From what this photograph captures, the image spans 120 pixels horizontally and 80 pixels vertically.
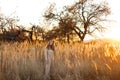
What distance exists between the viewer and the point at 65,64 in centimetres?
1017

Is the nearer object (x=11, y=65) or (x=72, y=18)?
(x=11, y=65)

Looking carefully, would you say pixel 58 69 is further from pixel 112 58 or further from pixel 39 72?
pixel 112 58

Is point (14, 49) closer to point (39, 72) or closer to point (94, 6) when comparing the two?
point (39, 72)

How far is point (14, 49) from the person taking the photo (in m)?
12.3

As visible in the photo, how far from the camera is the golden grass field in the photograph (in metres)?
8.47

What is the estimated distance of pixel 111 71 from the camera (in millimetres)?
8219

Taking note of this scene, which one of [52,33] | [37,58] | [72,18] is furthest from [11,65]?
[72,18]

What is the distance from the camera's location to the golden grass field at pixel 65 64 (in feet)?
27.8

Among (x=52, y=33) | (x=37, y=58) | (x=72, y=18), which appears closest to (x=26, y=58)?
(x=37, y=58)

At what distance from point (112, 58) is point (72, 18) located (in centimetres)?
3564

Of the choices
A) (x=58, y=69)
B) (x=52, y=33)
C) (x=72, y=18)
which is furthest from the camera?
(x=72, y=18)

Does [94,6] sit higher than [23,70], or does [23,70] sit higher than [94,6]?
[94,6]

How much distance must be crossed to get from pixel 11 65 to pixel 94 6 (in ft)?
112

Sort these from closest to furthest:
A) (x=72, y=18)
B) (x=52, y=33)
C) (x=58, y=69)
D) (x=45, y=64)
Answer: (x=58, y=69), (x=45, y=64), (x=52, y=33), (x=72, y=18)
